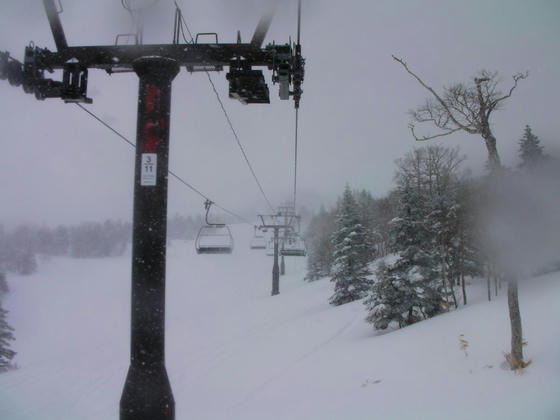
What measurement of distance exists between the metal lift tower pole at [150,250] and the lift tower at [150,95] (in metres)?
0.01

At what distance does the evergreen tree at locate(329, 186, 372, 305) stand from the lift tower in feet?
70.8

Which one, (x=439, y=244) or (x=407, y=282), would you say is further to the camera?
(x=439, y=244)

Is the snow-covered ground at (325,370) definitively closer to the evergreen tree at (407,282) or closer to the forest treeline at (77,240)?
the evergreen tree at (407,282)

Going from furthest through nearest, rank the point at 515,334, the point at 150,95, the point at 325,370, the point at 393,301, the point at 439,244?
1. the point at 439,244
2. the point at 393,301
3. the point at 325,370
4. the point at 515,334
5. the point at 150,95

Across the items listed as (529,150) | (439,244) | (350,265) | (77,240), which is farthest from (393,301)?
(77,240)

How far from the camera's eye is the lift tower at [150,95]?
4078 millimetres

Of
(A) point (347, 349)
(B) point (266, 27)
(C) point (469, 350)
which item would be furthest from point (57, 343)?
(B) point (266, 27)

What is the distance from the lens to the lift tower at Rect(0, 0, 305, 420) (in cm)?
408

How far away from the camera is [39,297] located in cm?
4931

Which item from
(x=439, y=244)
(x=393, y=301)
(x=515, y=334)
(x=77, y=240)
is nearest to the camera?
(x=515, y=334)

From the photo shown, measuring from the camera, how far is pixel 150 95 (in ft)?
14.4

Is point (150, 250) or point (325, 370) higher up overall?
point (150, 250)

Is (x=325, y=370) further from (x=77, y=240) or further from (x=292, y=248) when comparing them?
(x=77, y=240)

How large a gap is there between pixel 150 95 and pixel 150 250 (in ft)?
6.36
